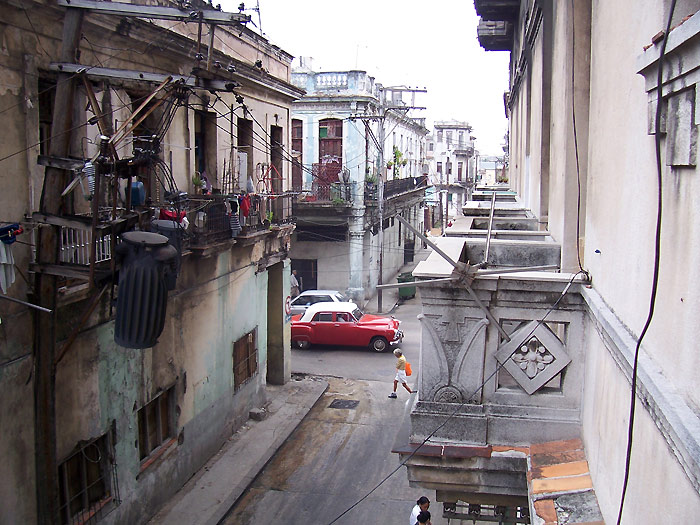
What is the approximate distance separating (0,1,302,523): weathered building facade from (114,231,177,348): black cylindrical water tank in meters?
0.06

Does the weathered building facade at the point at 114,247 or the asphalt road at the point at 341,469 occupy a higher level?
the weathered building facade at the point at 114,247

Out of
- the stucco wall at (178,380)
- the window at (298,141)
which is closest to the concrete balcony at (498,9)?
the stucco wall at (178,380)

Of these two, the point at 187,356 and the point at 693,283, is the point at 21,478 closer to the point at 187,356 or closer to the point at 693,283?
the point at 187,356

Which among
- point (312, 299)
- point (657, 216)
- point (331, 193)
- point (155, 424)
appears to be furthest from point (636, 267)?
point (331, 193)

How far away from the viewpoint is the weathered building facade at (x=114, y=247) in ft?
27.3

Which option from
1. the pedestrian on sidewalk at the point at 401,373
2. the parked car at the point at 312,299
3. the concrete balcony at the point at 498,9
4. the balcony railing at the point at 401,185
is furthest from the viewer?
the balcony railing at the point at 401,185

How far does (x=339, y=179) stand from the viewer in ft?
99.7

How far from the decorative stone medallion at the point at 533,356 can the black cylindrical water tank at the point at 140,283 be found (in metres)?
4.18

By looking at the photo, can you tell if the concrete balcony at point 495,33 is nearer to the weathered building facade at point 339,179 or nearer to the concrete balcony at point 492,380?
the weathered building facade at point 339,179

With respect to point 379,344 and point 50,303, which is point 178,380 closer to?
point 50,303

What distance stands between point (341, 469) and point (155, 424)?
14.5 ft

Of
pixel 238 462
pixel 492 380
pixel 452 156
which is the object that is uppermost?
pixel 452 156

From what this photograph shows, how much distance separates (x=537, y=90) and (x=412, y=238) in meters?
39.0

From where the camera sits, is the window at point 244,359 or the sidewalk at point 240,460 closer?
the sidewalk at point 240,460
